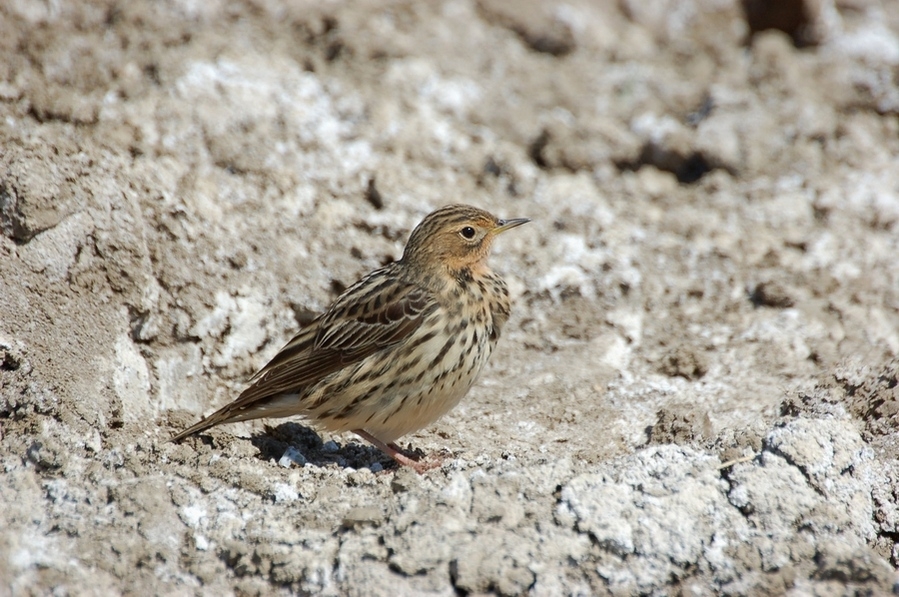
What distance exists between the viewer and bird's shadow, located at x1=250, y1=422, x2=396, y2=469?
20.1ft

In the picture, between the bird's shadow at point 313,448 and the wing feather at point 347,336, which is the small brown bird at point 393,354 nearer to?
the wing feather at point 347,336

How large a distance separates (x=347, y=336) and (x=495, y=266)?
205 centimetres

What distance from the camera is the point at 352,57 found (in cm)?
880

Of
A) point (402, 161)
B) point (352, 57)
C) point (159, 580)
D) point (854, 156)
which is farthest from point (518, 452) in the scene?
point (854, 156)

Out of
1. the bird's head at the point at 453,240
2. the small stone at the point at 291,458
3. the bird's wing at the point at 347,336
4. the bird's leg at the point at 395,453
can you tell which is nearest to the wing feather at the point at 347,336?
the bird's wing at the point at 347,336

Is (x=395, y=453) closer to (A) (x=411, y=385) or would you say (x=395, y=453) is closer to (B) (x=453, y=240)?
(A) (x=411, y=385)

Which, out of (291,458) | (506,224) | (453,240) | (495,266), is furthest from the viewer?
(495,266)

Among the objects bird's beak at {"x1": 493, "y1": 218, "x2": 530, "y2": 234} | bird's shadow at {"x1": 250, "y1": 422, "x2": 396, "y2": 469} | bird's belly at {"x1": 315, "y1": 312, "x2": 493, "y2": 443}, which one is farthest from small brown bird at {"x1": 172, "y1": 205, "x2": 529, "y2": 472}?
bird's beak at {"x1": 493, "y1": 218, "x2": 530, "y2": 234}

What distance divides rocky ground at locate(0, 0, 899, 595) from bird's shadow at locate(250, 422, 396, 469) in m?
0.04

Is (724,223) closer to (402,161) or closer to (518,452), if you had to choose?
(402,161)

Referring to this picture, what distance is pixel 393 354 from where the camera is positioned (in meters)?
6.08

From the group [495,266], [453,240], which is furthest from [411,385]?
[495,266]

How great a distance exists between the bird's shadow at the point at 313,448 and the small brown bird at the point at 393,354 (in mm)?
174

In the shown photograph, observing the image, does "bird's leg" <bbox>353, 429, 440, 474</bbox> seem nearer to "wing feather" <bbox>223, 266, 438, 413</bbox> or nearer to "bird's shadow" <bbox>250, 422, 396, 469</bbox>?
"bird's shadow" <bbox>250, 422, 396, 469</bbox>
